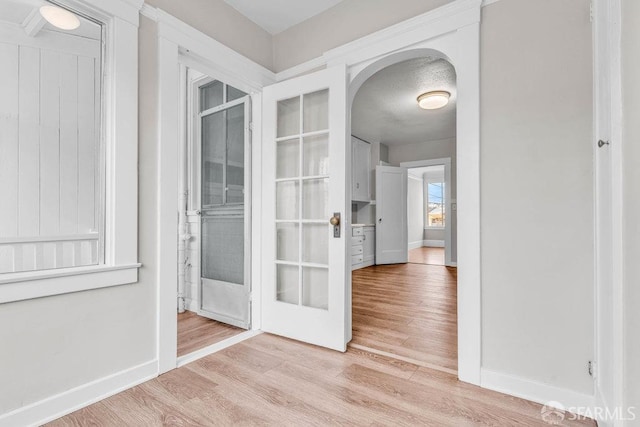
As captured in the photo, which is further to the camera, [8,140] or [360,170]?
[360,170]

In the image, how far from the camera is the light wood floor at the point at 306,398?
142cm

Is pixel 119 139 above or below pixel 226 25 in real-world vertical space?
below

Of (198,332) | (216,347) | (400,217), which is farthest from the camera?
(400,217)

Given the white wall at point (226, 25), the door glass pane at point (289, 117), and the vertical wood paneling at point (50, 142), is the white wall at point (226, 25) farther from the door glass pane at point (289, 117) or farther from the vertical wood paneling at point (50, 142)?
the vertical wood paneling at point (50, 142)

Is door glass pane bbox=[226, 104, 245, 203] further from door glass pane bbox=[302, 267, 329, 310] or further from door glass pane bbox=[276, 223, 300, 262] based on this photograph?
door glass pane bbox=[302, 267, 329, 310]

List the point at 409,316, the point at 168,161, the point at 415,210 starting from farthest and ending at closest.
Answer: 1. the point at 415,210
2. the point at 409,316
3. the point at 168,161

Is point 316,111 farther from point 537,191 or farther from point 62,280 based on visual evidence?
point 62,280

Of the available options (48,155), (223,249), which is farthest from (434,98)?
(48,155)

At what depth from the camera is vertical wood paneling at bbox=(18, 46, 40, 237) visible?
5.15 ft

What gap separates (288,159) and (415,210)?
8688mm

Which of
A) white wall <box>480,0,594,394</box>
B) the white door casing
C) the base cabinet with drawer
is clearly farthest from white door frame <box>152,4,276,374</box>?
the white door casing

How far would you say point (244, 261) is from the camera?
8.69 feet

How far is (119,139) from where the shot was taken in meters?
1.67

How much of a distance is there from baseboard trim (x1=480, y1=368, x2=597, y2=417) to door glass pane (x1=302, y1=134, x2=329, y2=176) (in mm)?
1641
